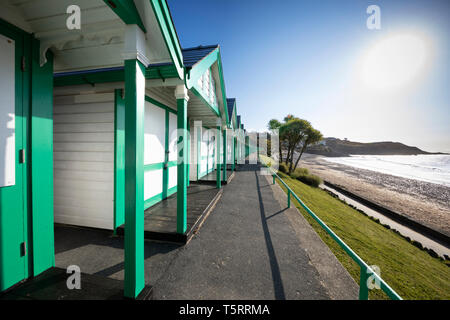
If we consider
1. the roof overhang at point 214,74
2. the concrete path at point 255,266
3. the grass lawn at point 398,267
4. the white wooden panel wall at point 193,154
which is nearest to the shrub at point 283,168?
the grass lawn at point 398,267

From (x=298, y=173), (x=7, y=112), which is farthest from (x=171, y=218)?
(x=298, y=173)

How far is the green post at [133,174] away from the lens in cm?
175

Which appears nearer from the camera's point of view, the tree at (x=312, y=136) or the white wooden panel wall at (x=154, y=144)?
the white wooden panel wall at (x=154, y=144)

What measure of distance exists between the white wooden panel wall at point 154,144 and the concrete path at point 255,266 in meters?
1.95

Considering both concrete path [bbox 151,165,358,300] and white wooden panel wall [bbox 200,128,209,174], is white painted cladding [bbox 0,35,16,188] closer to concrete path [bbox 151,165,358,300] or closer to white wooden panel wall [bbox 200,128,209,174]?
concrete path [bbox 151,165,358,300]

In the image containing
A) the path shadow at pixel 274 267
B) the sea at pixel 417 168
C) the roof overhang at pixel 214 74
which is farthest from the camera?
the sea at pixel 417 168

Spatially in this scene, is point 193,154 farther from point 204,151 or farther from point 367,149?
point 367,149

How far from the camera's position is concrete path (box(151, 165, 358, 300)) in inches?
84.0

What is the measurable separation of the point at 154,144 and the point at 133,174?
3.07m

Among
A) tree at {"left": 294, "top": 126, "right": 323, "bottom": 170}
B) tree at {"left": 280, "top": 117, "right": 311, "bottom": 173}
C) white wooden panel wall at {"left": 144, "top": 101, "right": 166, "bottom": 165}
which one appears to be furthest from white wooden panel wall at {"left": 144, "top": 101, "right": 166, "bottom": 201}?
tree at {"left": 280, "top": 117, "right": 311, "bottom": 173}

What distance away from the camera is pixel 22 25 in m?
2.02

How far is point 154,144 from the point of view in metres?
4.57

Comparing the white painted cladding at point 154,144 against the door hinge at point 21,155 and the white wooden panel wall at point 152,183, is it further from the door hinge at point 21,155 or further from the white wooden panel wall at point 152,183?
the door hinge at point 21,155

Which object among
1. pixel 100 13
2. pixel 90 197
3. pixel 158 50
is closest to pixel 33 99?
pixel 100 13
